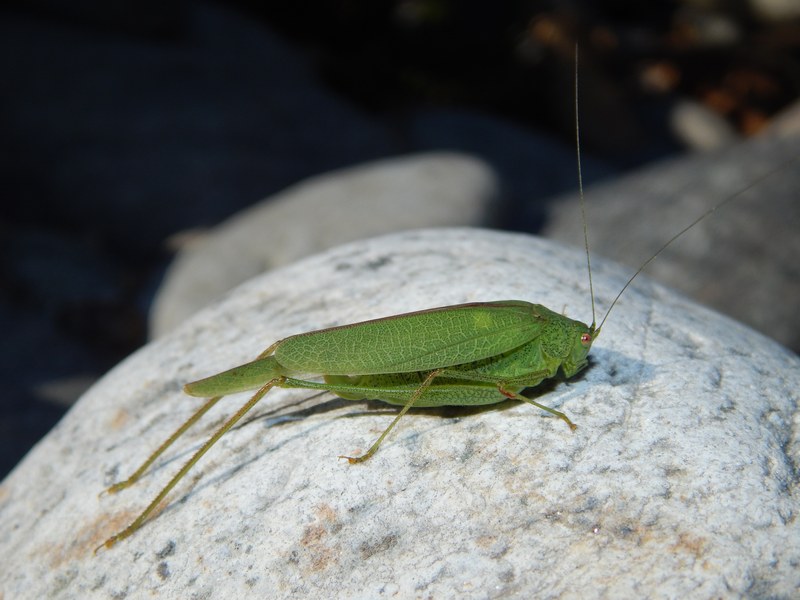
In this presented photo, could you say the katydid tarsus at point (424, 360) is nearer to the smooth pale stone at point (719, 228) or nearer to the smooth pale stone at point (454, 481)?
the smooth pale stone at point (454, 481)

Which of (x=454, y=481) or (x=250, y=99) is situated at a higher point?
(x=250, y=99)

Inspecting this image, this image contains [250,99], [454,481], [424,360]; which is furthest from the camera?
[250,99]

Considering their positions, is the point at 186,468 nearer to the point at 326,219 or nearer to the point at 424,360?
the point at 424,360

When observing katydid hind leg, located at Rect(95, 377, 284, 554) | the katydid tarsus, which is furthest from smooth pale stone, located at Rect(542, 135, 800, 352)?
katydid hind leg, located at Rect(95, 377, 284, 554)

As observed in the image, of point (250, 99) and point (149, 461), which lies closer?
point (149, 461)

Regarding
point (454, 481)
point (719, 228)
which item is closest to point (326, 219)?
point (719, 228)

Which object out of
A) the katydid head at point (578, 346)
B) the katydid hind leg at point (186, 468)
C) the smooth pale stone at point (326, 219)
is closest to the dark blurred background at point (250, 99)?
the smooth pale stone at point (326, 219)

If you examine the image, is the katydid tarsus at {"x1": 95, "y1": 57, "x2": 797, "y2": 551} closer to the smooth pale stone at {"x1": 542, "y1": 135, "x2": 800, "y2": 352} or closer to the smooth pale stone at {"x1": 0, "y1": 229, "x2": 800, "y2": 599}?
the smooth pale stone at {"x1": 0, "y1": 229, "x2": 800, "y2": 599}

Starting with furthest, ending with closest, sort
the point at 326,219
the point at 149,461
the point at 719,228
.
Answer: the point at 326,219, the point at 719,228, the point at 149,461

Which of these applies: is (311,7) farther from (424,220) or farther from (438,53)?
(424,220)
